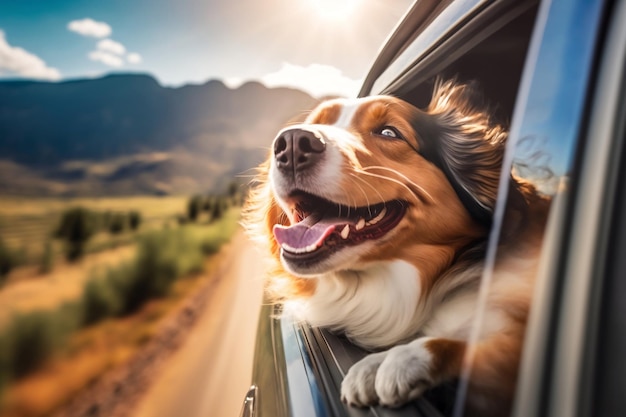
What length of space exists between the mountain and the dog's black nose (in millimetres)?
146

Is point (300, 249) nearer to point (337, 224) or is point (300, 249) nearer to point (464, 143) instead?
point (337, 224)

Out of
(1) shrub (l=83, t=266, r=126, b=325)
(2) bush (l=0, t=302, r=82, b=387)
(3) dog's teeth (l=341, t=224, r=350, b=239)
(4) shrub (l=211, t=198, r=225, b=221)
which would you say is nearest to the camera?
(2) bush (l=0, t=302, r=82, b=387)

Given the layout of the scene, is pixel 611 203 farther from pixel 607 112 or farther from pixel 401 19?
pixel 401 19

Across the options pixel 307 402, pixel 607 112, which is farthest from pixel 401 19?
pixel 307 402

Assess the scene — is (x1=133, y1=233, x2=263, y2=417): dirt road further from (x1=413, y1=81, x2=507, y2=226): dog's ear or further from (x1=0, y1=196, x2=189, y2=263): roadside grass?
(x1=413, y1=81, x2=507, y2=226): dog's ear

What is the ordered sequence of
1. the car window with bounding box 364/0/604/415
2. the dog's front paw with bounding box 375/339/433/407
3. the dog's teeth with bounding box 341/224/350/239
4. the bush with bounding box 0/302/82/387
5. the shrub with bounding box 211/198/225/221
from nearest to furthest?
the bush with bounding box 0/302/82/387, the car window with bounding box 364/0/604/415, the dog's front paw with bounding box 375/339/433/407, the shrub with bounding box 211/198/225/221, the dog's teeth with bounding box 341/224/350/239

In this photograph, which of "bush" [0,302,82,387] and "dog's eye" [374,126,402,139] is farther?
"dog's eye" [374,126,402,139]

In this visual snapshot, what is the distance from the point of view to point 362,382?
1.35m

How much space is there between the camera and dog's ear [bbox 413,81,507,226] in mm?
1524

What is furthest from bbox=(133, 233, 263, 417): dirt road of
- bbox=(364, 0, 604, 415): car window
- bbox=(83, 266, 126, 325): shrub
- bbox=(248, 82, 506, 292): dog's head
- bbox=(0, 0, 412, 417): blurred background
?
bbox=(364, 0, 604, 415): car window

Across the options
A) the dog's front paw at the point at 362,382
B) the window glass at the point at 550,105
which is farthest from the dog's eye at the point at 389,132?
the dog's front paw at the point at 362,382

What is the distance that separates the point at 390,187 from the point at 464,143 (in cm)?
26

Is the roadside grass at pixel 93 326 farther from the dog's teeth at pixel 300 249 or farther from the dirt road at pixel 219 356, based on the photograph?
the dog's teeth at pixel 300 249

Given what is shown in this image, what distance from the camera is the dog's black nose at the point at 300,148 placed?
159cm
